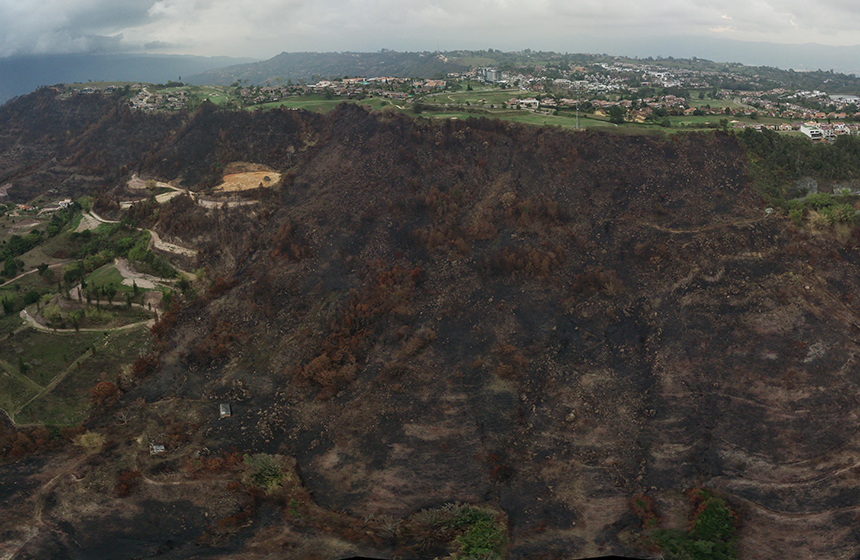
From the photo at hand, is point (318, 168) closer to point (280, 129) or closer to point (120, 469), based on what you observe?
point (280, 129)

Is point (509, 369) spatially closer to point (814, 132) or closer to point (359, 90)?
point (814, 132)

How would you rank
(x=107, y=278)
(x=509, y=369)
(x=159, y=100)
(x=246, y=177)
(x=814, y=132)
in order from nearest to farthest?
1. (x=509, y=369)
2. (x=814, y=132)
3. (x=107, y=278)
4. (x=246, y=177)
5. (x=159, y=100)

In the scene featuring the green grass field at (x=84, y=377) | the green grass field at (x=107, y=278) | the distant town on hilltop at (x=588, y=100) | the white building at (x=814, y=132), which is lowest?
the green grass field at (x=84, y=377)

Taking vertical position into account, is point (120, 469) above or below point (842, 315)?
below

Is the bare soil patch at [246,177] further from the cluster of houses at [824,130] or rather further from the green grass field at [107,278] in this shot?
the cluster of houses at [824,130]

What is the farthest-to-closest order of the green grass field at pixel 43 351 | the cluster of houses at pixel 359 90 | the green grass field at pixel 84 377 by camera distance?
the cluster of houses at pixel 359 90 → the green grass field at pixel 43 351 → the green grass field at pixel 84 377

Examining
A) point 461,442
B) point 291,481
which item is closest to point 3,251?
point 291,481

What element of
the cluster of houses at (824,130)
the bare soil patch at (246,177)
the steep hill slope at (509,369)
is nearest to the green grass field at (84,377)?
the steep hill slope at (509,369)

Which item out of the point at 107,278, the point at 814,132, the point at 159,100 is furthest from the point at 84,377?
the point at 159,100

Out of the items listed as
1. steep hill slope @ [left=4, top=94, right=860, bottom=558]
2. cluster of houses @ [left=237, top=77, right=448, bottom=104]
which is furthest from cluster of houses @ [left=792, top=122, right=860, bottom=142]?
cluster of houses @ [left=237, top=77, right=448, bottom=104]
